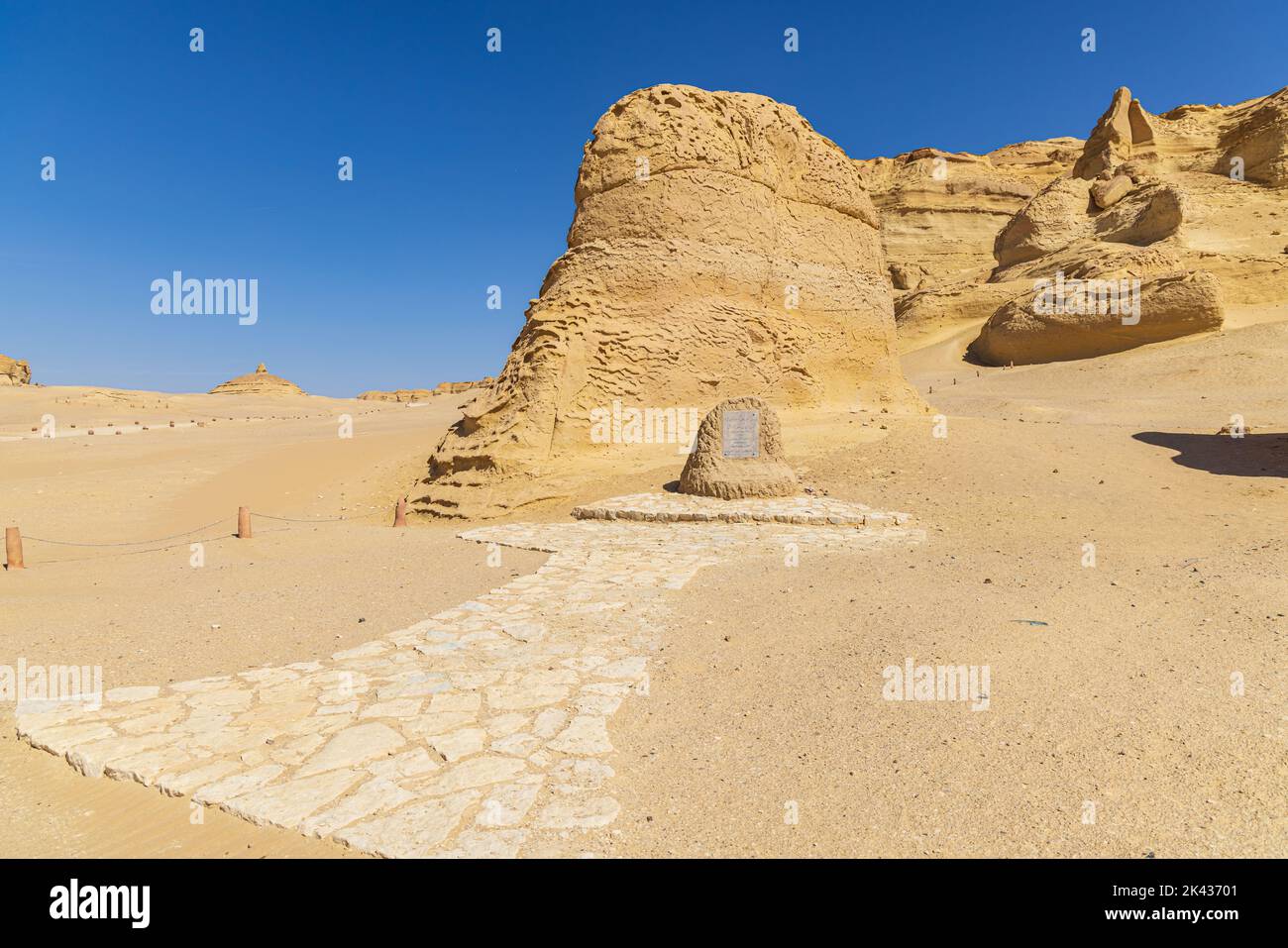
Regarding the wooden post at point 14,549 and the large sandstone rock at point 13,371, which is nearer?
the wooden post at point 14,549

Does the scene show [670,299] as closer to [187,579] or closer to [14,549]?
[187,579]

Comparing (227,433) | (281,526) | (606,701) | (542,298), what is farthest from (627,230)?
(227,433)

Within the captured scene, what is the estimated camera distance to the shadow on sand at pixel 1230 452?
10422mm

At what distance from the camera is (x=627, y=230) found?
45.0 ft

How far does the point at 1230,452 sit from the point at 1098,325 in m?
17.2

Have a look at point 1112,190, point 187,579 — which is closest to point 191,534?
point 187,579

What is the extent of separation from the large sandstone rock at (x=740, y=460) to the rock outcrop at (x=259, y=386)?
51785 mm

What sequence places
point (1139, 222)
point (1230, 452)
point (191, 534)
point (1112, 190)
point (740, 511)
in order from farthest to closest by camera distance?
1. point (1112, 190)
2. point (1139, 222)
3. point (191, 534)
4. point (1230, 452)
5. point (740, 511)

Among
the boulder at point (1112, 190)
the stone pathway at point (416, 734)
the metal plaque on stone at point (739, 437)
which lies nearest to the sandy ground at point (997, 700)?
the stone pathway at point (416, 734)

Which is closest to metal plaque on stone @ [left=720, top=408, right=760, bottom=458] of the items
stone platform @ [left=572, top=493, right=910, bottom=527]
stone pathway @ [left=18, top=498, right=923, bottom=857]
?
stone platform @ [left=572, top=493, right=910, bottom=527]

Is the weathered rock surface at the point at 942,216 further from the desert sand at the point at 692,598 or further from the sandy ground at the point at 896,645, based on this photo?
the sandy ground at the point at 896,645

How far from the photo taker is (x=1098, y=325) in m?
25.9
